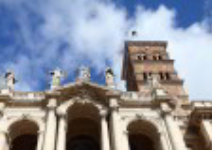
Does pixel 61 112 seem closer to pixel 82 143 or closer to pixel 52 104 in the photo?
pixel 52 104

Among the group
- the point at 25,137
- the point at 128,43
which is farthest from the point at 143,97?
the point at 128,43

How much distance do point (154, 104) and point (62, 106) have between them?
749cm

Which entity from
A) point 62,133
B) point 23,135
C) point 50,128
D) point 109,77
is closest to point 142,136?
point 109,77

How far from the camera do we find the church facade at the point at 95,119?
2680cm

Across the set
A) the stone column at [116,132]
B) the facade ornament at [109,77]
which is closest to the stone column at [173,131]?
the stone column at [116,132]

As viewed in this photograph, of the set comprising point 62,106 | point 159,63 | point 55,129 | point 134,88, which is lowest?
point 55,129

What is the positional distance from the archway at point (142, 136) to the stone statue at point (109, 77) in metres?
4.56

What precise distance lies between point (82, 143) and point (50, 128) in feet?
15.5

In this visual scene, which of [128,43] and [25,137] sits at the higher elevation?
[128,43]

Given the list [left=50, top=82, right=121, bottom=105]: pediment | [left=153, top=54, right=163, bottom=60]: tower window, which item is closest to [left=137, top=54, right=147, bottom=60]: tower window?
[left=153, top=54, right=163, bottom=60]: tower window

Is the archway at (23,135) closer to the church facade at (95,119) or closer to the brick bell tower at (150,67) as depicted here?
Answer: the church facade at (95,119)

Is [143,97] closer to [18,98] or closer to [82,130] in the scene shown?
[82,130]

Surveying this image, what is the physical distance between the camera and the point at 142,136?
30.8 meters

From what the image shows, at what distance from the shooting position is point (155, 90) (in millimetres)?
31000
